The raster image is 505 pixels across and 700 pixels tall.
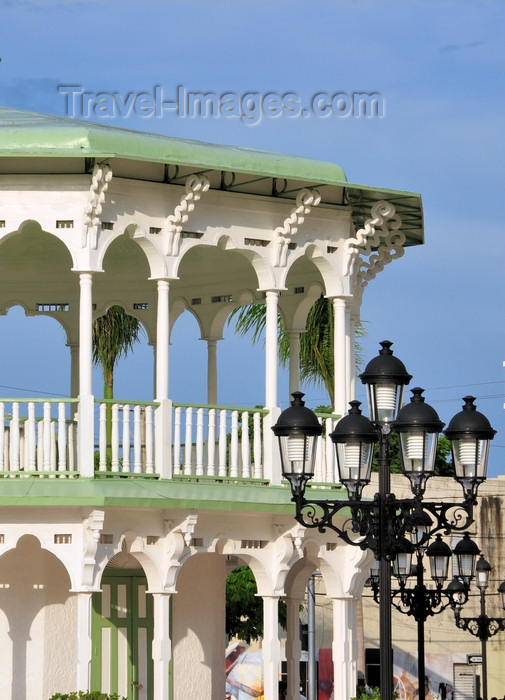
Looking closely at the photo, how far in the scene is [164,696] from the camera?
21016 millimetres

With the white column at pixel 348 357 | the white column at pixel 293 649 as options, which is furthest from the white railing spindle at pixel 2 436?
the white column at pixel 293 649

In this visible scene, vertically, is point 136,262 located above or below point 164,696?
above

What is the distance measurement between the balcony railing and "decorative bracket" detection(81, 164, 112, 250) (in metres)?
2.12

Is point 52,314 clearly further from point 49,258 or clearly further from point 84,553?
point 84,553

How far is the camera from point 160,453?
70.7ft

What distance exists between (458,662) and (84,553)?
3834 centimetres

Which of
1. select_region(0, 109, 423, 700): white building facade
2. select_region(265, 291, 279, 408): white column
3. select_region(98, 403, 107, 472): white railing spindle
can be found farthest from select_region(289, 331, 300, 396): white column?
select_region(98, 403, 107, 472): white railing spindle

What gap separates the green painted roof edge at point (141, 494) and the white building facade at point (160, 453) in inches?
1.1

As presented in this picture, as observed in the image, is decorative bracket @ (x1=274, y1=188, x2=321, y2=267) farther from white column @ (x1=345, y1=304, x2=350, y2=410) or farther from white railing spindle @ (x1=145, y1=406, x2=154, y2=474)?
white railing spindle @ (x1=145, y1=406, x2=154, y2=474)

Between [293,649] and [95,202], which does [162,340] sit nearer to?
[95,202]

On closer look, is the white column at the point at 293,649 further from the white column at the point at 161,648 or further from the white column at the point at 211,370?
the white column at the point at 161,648

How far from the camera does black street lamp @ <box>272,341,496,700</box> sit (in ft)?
51.1

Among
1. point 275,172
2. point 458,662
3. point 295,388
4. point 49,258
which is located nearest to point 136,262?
point 49,258

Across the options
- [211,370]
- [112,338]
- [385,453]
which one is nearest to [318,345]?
[112,338]
